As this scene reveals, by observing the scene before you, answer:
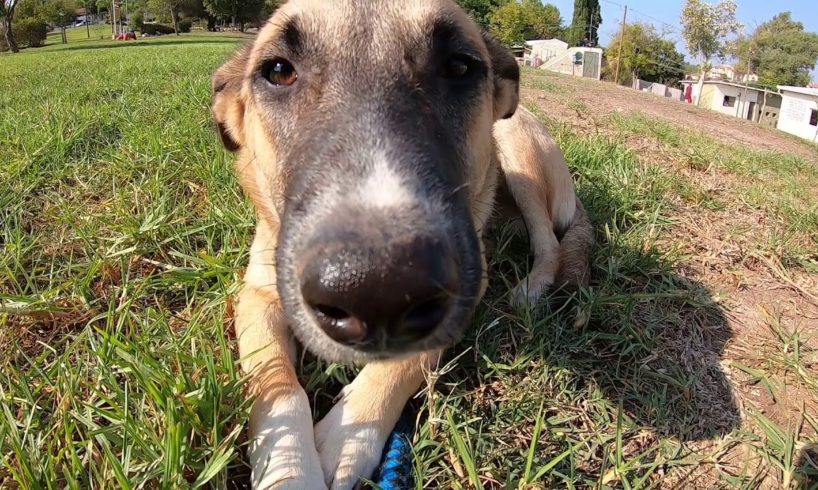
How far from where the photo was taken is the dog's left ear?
10.7 feet

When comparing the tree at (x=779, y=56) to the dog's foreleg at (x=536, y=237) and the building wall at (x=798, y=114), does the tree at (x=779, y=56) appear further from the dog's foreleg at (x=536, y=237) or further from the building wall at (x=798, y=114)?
the dog's foreleg at (x=536, y=237)

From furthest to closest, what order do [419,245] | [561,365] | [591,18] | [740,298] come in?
1. [591,18]
2. [740,298]
3. [561,365]
4. [419,245]

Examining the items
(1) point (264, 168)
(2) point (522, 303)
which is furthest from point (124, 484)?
(2) point (522, 303)

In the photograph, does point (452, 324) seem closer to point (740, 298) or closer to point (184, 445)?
point (184, 445)

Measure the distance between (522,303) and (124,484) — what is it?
1975 millimetres

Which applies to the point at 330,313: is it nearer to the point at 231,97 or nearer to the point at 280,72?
the point at 280,72

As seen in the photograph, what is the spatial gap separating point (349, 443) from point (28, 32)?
208 feet

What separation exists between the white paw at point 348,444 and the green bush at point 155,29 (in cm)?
7959

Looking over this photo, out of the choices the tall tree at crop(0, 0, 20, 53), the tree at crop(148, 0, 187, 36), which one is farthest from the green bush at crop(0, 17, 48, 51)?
the tree at crop(148, 0, 187, 36)

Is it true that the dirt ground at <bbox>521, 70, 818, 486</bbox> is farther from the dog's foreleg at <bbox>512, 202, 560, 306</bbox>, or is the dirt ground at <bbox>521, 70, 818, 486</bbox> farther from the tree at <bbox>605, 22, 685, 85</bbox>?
the tree at <bbox>605, 22, 685, 85</bbox>

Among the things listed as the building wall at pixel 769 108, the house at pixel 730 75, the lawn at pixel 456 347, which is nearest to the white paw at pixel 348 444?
the lawn at pixel 456 347

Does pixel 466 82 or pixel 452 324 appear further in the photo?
pixel 466 82

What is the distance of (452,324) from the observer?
158 cm

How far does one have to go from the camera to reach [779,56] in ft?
244
